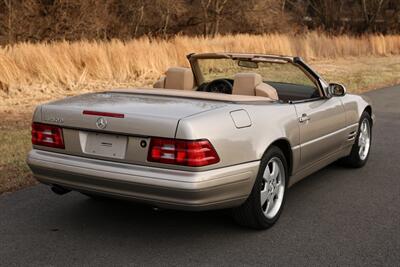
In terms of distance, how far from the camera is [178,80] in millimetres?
5484

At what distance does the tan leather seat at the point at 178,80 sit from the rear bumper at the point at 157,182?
1.54 metres

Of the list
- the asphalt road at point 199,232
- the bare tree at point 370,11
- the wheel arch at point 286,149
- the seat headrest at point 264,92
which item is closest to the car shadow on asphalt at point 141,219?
the asphalt road at point 199,232

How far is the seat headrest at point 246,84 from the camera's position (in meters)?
4.95

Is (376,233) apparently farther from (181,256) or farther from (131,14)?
(131,14)

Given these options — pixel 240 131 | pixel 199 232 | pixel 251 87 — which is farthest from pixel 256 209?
pixel 251 87

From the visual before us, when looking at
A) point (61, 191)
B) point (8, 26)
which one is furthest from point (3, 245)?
point (8, 26)

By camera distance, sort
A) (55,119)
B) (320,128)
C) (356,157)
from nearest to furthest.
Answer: (55,119) < (320,128) < (356,157)

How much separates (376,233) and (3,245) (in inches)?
110

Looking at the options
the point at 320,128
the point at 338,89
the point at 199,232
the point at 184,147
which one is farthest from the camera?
the point at 338,89

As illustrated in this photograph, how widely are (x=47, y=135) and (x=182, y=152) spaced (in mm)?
1188

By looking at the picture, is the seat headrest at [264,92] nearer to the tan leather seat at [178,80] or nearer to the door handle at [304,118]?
the door handle at [304,118]

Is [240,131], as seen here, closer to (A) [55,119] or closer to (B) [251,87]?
(B) [251,87]

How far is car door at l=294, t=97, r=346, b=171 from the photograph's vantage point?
499cm

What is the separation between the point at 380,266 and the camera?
380 cm
